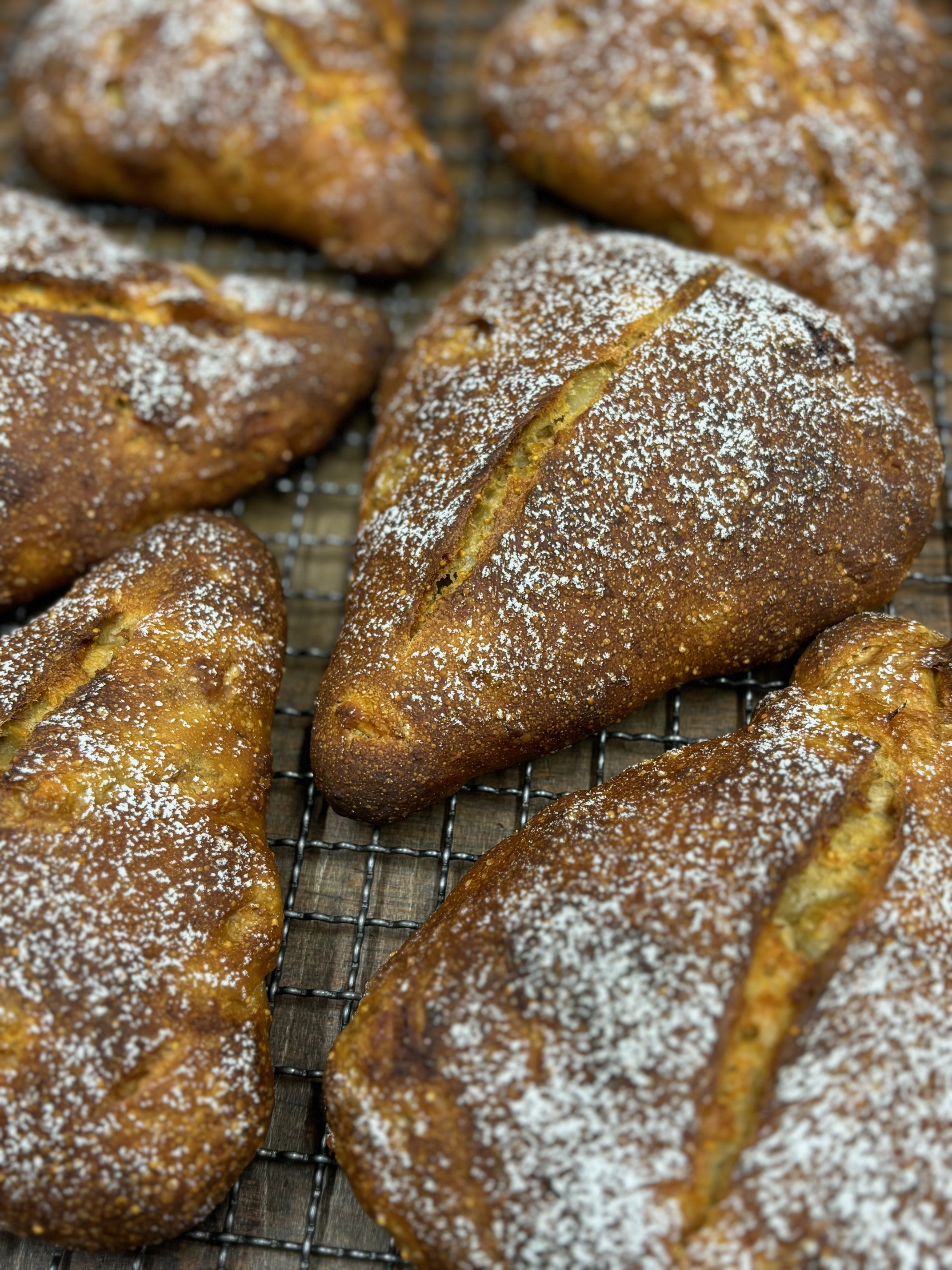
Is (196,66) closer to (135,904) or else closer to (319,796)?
(319,796)

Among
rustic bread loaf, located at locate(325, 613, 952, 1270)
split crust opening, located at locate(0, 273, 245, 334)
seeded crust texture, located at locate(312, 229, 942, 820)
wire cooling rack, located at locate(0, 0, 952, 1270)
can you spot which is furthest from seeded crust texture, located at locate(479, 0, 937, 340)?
rustic bread loaf, located at locate(325, 613, 952, 1270)

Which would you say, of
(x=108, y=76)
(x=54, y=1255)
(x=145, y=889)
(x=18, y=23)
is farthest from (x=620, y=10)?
(x=54, y=1255)

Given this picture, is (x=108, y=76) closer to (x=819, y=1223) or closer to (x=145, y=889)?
(x=145, y=889)

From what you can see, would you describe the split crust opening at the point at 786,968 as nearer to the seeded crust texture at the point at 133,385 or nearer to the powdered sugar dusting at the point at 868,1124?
the powdered sugar dusting at the point at 868,1124

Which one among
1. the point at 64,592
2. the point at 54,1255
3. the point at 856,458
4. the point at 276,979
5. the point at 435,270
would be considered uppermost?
the point at 856,458

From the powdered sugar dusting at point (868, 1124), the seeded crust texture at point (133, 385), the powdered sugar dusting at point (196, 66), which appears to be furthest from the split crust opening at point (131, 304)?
the powdered sugar dusting at point (868, 1124)

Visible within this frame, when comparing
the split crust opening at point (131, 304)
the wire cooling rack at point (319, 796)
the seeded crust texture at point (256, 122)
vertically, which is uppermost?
the seeded crust texture at point (256, 122)

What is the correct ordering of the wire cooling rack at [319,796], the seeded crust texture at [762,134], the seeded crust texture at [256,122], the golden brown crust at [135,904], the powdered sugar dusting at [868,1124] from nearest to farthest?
the powdered sugar dusting at [868,1124] < the golden brown crust at [135,904] < the wire cooling rack at [319,796] < the seeded crust texture at [762,134] < the seeded crust texture at [256,122]
